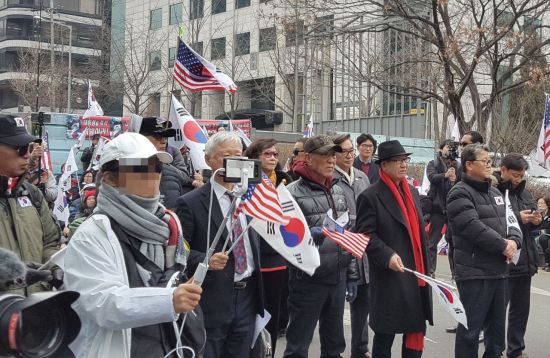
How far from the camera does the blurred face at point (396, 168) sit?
5918 mm

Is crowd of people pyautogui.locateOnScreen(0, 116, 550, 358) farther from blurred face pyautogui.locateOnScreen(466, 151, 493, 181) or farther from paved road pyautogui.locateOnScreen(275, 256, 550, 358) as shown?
paved road pyautogui.locateOnScreen(275, 256, 550, 358)

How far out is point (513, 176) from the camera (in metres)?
6.99

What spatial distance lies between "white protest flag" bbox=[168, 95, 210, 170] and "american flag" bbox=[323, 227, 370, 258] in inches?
82.5

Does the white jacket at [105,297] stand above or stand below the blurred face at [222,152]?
below

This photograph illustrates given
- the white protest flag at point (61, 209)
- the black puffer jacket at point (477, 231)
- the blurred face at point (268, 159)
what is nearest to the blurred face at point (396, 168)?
the black puffer jacket at point (477, 231)

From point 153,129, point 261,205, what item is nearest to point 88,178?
point 153,129

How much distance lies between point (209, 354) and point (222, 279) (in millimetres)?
463

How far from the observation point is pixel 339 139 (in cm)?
709

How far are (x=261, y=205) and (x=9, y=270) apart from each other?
192 cm

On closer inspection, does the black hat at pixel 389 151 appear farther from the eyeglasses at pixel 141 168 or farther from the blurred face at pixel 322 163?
the eyeglasses at pixel 141 168

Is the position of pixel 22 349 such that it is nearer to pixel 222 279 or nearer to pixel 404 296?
pixel 222 279

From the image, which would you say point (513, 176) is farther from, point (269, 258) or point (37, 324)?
Result: point (37, 324)

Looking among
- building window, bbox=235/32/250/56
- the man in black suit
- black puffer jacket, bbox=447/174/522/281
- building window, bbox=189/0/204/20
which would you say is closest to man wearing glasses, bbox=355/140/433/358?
black puffer jacket, bbox=447/174/522/281

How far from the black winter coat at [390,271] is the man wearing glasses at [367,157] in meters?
2.97
